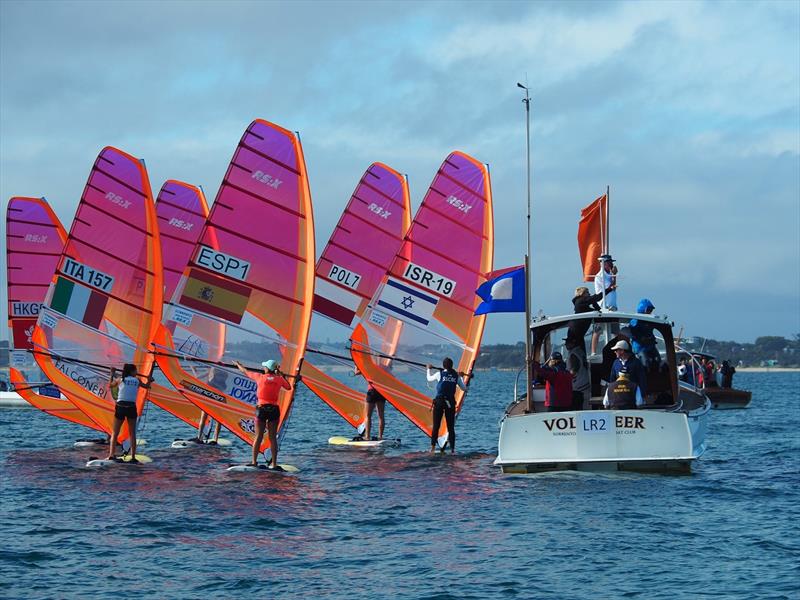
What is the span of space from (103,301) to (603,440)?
1018 cm

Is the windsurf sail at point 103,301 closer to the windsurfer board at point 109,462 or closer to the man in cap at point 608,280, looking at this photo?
the windsurfer board at point 109,462

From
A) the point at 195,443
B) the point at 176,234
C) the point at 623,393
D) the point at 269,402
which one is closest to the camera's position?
the point at 623,393

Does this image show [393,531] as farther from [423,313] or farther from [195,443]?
[195,443]

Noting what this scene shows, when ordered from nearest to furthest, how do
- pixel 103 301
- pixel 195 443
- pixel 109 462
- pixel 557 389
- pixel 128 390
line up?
pixel 557 389 → pixel 128 390 → pixel 109 462 → pixel 103 301 → pixel 195 443

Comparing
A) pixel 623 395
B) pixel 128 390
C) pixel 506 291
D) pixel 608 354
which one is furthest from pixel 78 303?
pixel 623 395

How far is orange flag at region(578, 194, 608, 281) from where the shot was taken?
76.4ft

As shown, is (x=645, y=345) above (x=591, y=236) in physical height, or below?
below

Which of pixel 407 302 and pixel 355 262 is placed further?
pixel 355 262

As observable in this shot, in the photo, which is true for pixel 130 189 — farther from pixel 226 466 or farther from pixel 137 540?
pixel 137 540

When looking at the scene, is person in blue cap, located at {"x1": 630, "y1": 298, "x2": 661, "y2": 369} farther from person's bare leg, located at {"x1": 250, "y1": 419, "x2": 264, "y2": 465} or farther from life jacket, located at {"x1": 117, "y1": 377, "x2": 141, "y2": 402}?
life jacket, located at {"x1": 117, "y1": 377, "x2": 141, "y2": 402}

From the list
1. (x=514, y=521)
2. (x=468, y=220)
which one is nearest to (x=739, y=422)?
(x=468, y=220)

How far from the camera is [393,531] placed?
550 inches

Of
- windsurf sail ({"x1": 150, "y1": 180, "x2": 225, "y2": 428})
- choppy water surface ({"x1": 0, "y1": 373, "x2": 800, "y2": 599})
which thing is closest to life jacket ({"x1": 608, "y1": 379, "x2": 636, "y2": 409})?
choppy water surface ({"x1": 0, "y1": 373, "x2": 800, "y2": 599})

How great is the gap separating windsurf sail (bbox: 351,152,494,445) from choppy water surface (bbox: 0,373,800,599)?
273 centimetres
